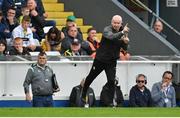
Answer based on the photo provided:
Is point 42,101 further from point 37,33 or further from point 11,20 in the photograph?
point 37,33

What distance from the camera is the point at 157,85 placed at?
1977 centimetres

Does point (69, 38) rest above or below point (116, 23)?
below

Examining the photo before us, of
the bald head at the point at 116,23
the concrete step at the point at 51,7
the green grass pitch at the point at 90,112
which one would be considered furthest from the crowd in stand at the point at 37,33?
the green grass pitch at the point at 90,112

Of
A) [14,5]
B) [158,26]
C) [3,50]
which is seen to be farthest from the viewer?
[158,26]

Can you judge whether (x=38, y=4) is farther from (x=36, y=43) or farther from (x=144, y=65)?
(x=144, y=65)

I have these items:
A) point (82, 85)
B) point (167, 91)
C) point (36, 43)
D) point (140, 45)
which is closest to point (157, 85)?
point (167, 91)

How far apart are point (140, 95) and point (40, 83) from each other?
2119 mm

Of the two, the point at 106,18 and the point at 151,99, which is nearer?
the point at 151,99

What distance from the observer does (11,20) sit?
21547 millimetres

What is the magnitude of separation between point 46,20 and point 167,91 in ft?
14.8

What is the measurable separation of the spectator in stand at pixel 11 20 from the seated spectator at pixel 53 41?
31.9 inches

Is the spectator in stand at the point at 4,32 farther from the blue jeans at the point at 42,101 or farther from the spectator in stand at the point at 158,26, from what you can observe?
the spectator in stand at the point at 158,26

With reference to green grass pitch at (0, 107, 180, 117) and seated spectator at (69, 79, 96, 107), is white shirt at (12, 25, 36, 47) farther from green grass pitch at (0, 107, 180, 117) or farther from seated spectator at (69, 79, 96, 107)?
green grass pitch at (0, 107, 180, 117)

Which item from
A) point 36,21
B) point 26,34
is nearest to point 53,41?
point 26,34
